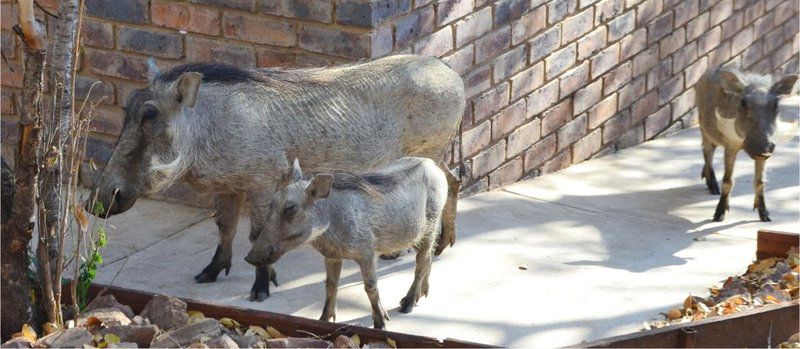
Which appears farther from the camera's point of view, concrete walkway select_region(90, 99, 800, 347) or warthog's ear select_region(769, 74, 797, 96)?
warthog's ear select_region(769, 74, 797, 96)

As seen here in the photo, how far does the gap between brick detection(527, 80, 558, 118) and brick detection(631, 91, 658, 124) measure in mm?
1117

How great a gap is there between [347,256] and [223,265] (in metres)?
1.13

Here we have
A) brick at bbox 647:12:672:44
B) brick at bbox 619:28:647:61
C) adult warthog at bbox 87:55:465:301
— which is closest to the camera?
adult warthog at bbox 87:55:465:301

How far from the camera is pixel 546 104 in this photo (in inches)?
312

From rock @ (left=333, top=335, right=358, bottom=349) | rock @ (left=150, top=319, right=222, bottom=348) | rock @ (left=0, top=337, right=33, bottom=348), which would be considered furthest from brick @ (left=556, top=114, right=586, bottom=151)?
rock @ (left=0, top=337, right=33, bottom=348)

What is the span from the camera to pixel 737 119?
7.39 m

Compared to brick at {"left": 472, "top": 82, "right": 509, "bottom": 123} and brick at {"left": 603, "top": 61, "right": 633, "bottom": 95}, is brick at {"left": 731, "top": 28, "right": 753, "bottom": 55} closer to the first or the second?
brick at {"left": 603, "top": 61, "right": 633, "bottom": 95}

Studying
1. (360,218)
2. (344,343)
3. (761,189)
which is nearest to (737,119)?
(761,189)

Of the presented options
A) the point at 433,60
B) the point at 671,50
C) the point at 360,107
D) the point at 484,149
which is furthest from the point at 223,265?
the point at 671,50

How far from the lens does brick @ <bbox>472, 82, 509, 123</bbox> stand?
7.23 meters

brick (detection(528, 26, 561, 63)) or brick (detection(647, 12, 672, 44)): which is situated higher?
brick (detection(528, 26, 561, 63))

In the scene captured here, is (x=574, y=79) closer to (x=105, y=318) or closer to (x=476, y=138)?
(x=476, y=138)

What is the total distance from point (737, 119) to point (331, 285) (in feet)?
10.8

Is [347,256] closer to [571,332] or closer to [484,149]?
[571,332]
